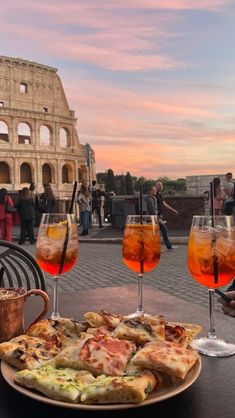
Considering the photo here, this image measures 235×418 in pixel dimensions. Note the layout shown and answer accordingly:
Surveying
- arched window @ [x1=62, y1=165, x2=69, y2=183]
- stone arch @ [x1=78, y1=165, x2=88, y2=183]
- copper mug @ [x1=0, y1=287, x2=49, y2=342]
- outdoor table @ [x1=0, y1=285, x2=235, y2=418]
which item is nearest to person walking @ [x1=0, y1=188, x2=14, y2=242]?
outdoor table @ [x1=0, y1=285, x2=235, y2=418]

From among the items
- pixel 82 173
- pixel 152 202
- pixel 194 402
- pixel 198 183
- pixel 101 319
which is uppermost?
pixel 82 173

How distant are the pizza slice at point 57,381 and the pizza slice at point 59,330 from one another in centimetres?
19

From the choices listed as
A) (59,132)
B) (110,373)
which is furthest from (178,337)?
(59,132)

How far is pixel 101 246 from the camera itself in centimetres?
1319

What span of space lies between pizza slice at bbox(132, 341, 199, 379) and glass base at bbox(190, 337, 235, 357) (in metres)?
0.28

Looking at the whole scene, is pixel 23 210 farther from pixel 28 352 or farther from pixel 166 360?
pixel 166 360

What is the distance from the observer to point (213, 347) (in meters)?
1.28

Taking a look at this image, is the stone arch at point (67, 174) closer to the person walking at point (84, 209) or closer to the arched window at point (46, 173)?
the arched window at point (46, 173)

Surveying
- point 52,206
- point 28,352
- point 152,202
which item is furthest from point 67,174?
point 28,352

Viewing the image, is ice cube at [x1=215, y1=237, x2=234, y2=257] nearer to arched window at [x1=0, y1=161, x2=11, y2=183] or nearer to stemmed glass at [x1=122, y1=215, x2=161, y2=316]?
stemmed glass at [x1=122, y1=215, x2=161, y2=316]

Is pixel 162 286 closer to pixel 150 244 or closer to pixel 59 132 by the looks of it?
pixel 150 244

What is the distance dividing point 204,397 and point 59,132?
217ft

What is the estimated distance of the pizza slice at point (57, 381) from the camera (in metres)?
0.86

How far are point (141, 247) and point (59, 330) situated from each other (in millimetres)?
523
